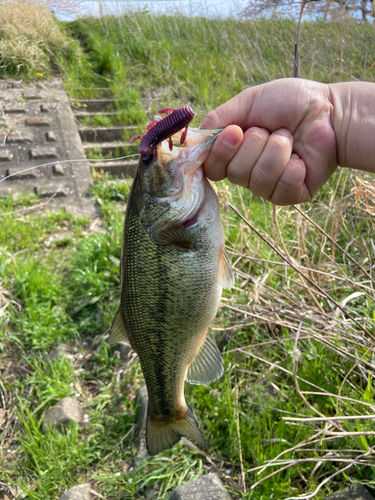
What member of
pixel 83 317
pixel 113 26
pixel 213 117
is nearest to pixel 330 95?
pixel 213 117

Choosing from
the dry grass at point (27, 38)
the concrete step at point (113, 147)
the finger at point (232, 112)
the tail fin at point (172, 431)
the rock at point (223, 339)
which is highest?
the dry grass at point (27, 38)

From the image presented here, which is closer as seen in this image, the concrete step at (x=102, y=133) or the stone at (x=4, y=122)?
the stone at (x=4, y=122)


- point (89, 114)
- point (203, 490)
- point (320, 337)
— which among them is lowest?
point (203, 490)

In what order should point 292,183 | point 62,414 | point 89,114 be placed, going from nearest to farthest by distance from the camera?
point 292,183
point 62,414
point 89,114

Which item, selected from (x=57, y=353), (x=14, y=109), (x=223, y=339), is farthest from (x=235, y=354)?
(x=14, y=109)

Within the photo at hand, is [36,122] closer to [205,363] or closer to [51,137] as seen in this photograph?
[51,137]

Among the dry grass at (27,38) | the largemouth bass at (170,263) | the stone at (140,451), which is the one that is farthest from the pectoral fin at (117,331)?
the dry grass at (27,38)

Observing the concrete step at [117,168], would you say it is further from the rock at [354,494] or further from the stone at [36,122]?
the rock at [354,494]

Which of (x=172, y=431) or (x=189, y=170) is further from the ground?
(x=189, y=170)
